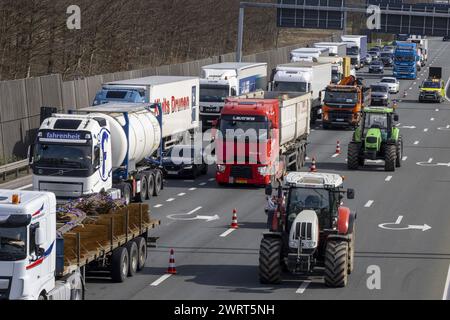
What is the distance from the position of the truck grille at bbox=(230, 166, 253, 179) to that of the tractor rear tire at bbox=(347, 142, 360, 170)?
6.88 m

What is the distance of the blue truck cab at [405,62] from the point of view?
366ft

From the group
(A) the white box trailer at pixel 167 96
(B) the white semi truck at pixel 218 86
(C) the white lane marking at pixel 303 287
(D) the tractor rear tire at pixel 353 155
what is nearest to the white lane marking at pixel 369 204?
(D) the tractor rear tire at pixel 353 155

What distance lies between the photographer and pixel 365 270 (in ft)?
93.6

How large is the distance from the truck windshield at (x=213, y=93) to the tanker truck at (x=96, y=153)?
23.5 m

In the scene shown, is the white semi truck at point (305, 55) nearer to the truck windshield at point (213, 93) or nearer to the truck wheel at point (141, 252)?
the truck windshield at point (213, 93)

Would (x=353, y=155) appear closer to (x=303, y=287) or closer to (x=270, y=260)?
(x=303, y=287)

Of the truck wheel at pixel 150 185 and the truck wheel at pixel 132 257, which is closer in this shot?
the truck wheel at pixel 132 257

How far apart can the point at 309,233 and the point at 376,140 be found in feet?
77.2

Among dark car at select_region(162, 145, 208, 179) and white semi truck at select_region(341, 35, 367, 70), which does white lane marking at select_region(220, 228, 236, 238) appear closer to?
dark car at select_region(162, 145, 208, 179)

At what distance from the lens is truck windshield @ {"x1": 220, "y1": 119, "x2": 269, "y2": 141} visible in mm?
43156

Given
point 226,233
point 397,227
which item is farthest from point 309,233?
point 397,227

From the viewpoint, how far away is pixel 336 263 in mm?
25578
